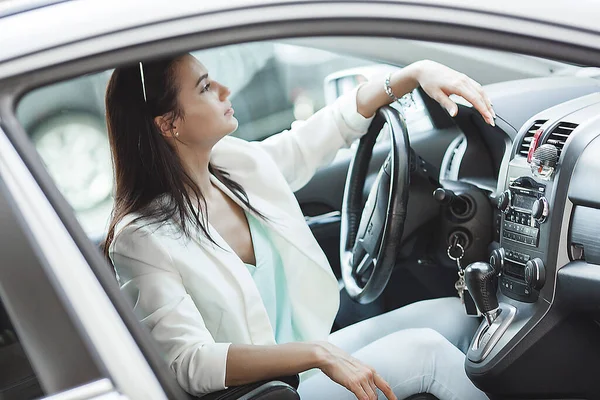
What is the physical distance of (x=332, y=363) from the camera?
1.29 meters

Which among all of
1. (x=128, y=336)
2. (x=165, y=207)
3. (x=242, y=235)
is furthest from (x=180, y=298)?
(x=128, y=336)

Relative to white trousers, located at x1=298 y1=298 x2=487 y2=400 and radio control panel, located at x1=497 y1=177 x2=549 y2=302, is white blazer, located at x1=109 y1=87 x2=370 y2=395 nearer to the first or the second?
white trousers, located at x1=298 y1=298 x2=487 y2=400

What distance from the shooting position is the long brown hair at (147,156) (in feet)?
4.91

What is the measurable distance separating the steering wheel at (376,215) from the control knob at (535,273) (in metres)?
0.26

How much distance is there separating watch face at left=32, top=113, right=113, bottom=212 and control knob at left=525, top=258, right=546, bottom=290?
1.23 metres

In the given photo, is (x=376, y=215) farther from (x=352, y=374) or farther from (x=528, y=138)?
(x=352, y=374)

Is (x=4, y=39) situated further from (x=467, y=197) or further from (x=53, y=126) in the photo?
(x=53, y=126)

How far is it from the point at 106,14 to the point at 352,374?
66 centimetres

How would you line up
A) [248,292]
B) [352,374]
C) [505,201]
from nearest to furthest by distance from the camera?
[352,374]
[248,292]
[505,201]

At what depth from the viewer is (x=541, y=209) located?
148 cm

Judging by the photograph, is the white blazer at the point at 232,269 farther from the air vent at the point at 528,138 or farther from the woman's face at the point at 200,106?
the air vent at the point at 528,138

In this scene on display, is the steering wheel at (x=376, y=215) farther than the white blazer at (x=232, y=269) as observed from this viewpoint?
Yes

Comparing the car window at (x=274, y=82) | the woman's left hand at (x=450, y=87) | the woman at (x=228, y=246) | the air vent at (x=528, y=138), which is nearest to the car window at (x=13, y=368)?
the woman at (x=228, y=246)

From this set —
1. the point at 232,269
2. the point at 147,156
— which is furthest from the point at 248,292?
the point at 147,156
